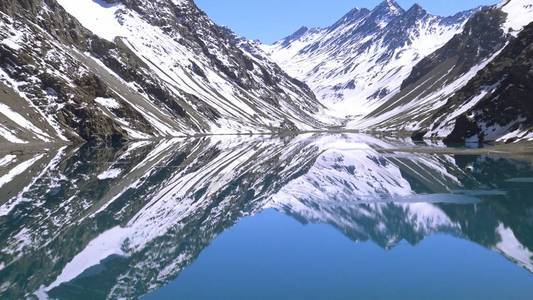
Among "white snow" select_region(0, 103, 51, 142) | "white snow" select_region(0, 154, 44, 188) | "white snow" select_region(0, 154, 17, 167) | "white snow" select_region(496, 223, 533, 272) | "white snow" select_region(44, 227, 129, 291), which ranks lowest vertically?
"white snow" select_region(496, 223, 533, 272)

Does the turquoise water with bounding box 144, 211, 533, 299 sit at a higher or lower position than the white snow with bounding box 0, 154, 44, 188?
lower

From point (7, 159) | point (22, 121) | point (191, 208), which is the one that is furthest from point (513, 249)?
point (22, 121)

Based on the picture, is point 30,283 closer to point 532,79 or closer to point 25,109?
point 532,79

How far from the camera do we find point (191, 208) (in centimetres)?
6194

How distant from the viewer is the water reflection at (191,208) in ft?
124

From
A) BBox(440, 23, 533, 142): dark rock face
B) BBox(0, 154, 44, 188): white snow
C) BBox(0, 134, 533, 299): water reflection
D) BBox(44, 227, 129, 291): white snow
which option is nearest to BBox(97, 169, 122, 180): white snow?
BBox(0, 134, 533, 299): water reflection

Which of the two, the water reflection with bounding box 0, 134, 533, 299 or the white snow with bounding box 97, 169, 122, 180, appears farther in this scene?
the white snow with bounding box 97, 169, 122, 180

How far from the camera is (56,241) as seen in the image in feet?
148

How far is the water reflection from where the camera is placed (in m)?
37.9

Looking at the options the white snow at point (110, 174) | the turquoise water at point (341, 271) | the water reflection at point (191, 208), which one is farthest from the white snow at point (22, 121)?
the turquoise water at point (341, 271)

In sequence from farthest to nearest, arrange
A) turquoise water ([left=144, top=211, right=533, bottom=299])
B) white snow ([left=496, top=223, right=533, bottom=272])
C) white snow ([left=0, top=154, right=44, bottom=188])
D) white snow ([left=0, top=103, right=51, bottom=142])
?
white snow ([left=0, top=103, right=51, bottom=142]) → white snow ([left=0, top=154, right=44, bottom=188]) → white snow ([left=496, top=223, right=533, bottom=272]) → turquoise water ([left=144, top=211, right=533, bottom=299])

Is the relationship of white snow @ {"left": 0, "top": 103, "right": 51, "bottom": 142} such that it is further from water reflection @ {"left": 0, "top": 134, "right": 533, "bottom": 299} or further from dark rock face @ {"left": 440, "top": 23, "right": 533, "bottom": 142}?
dark rock face @ {"left": 440, "top": 23, "right": 533, "bottom": 142}

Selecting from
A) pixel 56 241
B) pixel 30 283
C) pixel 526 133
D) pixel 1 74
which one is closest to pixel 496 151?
pixel 526 133

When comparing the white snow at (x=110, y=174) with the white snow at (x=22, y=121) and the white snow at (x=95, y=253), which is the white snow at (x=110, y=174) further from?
the white snow at (x=22, y=121)
